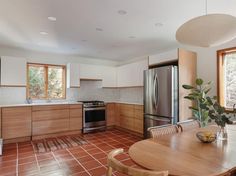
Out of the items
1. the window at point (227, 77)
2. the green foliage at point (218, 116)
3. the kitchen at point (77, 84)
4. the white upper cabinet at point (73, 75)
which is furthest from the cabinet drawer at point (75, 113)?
the green foliage at point (218, 116)

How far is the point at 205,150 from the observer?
1.40 meters

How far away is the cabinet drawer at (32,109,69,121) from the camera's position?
418 centimetres

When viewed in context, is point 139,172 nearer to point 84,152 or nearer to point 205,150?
point 205,150

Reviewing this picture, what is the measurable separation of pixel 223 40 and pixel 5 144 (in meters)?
4.66

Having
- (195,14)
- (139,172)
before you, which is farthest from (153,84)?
A: (139,172)

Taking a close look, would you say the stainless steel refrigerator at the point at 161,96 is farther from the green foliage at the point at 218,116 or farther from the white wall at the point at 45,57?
the white wall at the point at 45,57

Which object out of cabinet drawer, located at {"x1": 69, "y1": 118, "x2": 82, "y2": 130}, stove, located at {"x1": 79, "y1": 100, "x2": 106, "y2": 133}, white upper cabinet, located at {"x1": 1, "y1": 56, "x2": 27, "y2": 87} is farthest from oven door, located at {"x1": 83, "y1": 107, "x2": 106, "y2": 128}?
white upper cabinet, located at {"x1": 1, "y1": 56, "x2": 27, "y2": 87}

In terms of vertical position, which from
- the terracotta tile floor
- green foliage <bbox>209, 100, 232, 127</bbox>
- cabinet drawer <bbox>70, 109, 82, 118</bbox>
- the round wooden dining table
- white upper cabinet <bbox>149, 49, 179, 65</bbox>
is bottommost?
the terracotta tile floor

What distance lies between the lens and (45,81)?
5.02 m

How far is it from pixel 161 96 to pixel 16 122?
11.4 ft

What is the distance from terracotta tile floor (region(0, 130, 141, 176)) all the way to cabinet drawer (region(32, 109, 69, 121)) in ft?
2.15

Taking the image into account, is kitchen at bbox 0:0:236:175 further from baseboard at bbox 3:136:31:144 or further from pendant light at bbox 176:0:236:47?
pendant light at bbox 176:0:236:47

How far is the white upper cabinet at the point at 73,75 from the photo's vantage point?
16.2 ft

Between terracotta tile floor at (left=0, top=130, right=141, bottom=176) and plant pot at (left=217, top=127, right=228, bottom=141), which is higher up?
plant pot at (left=217, top=127, right=228, bottom=141)
